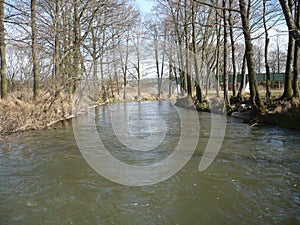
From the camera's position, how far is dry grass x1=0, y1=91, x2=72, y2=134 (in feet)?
32.0

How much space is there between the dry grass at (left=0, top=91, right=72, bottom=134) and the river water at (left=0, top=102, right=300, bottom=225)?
2.58 meters

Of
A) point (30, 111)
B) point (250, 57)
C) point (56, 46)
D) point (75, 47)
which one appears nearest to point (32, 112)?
point (30, 111)

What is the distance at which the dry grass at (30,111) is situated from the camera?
32.0ft

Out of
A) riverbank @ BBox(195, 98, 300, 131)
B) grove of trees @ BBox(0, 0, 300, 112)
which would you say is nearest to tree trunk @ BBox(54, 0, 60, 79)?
grove of trees @ BBox(0, 0, 300, 112)

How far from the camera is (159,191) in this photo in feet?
15.5

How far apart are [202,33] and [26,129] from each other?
18.2m

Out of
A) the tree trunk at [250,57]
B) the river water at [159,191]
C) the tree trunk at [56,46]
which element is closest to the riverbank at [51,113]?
the tree trunk at [250,57]

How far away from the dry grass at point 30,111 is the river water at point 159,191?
2.58 m

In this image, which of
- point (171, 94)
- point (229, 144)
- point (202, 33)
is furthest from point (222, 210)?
point (171, 94)

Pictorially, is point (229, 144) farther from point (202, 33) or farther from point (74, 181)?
point (202, 33)

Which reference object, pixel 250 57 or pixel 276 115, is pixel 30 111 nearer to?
pixel 250 57

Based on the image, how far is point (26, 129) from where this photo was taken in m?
11.3

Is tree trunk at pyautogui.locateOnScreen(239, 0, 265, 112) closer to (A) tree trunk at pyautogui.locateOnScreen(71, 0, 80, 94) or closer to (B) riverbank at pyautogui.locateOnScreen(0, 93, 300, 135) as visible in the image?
(B) riverbank at pyautogui.locateOnScreen(0, 93, 300, 135)

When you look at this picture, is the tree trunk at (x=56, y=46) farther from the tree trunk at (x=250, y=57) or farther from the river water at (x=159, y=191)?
the tree trunk at (x=250, y=57)
